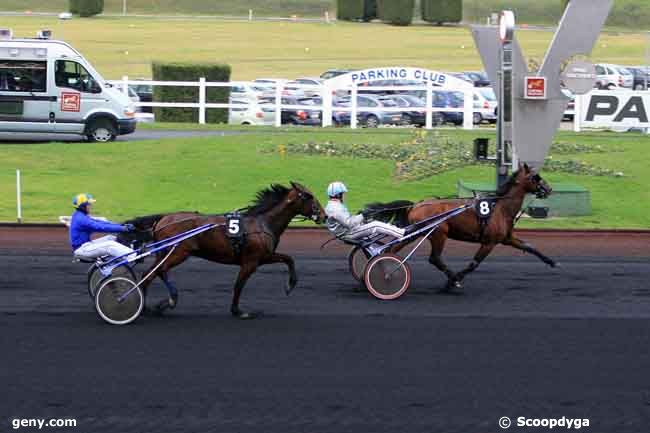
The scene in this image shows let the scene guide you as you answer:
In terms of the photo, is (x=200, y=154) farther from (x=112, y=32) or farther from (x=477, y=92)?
(x=112, y=32)

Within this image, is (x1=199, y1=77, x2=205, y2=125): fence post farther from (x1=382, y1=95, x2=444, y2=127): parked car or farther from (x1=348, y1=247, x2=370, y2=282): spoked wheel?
(x1=348, y1=247, x2=370, y2=282): spoked wheel

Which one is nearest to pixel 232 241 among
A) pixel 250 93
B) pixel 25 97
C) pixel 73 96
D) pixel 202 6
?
pixel 73 96

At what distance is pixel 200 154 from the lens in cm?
2264

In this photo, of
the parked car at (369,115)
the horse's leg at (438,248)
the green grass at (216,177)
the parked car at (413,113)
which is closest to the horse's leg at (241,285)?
the horse's leg at (438,248)

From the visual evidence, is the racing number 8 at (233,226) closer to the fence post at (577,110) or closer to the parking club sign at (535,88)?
the parking club sign at (535,88)

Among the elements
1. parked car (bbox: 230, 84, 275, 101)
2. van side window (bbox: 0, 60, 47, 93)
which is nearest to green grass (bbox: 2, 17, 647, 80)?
parked car (bbox: 230, 84, 275, 101)

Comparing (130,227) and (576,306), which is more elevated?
(130,227)

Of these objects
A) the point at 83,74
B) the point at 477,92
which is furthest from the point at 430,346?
the point at 477,92

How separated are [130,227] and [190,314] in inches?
43.7

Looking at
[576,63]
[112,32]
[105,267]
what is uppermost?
[112,32]

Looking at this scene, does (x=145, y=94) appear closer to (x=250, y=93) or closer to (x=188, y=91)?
(x=250, y=93)

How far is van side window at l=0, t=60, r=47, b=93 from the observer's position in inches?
972

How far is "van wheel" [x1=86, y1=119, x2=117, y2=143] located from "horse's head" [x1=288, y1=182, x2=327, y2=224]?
14.5 meters

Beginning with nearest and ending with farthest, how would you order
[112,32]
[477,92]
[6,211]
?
[6,211] < [477,92] < [112,32]
